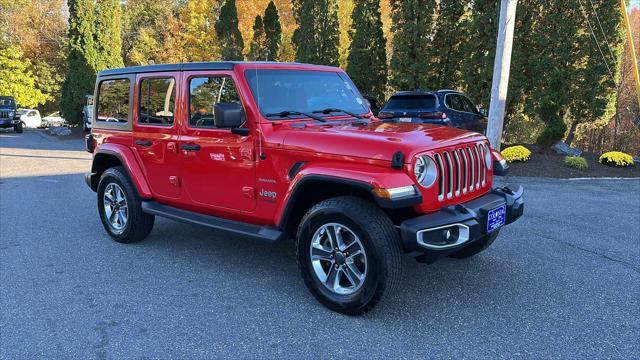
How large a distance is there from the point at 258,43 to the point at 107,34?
25.8 ft

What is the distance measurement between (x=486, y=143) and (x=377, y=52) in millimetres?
13478

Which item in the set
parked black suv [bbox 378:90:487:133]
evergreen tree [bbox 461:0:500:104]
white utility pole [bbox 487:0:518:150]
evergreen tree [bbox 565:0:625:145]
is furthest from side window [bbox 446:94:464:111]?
evergreen tree [bbox 565:0:625:145]

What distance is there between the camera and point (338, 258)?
11.3 ft

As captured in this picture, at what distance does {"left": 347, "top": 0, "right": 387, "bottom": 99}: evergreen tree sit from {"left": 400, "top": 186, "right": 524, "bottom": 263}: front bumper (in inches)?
548

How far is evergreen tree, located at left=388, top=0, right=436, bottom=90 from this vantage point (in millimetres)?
14293

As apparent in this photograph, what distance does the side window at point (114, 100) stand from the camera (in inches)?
199

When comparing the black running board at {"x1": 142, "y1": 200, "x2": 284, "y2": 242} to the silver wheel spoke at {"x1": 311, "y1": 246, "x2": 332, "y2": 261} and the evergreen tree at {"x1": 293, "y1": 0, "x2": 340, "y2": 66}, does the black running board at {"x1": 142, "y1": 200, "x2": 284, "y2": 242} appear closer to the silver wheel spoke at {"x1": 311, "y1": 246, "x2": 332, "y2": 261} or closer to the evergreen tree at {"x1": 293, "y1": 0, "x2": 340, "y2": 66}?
the silver wheel spoke at {"x1": 311, "y1": 246, "x2": 332, "y2": 261}

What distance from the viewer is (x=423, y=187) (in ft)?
10.5

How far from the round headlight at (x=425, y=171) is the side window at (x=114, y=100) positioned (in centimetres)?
336

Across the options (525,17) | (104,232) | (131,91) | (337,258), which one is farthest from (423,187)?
(525,17)

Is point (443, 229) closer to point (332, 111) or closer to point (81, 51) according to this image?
point (332, 111)

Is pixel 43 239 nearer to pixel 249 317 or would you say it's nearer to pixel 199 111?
pixel 199 111

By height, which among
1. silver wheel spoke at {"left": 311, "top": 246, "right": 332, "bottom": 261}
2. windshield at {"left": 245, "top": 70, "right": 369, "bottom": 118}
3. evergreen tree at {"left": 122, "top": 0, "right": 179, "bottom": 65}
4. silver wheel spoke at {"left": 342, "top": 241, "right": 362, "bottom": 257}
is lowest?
silver wheel spoke at {"left": 311, "top": 246, "right": 332, "bottom": 261}

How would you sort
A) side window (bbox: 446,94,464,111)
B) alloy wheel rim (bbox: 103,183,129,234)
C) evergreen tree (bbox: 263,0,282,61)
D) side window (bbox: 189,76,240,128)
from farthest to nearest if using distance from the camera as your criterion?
1. evergreen tree (bbox: 263,0,282,61)
2. side window (bbox: 446,94,464,111)
3. alloy wheel rim (bbox: 103,183,129,234)
4. side window (bbox: 189,76,240,128)
